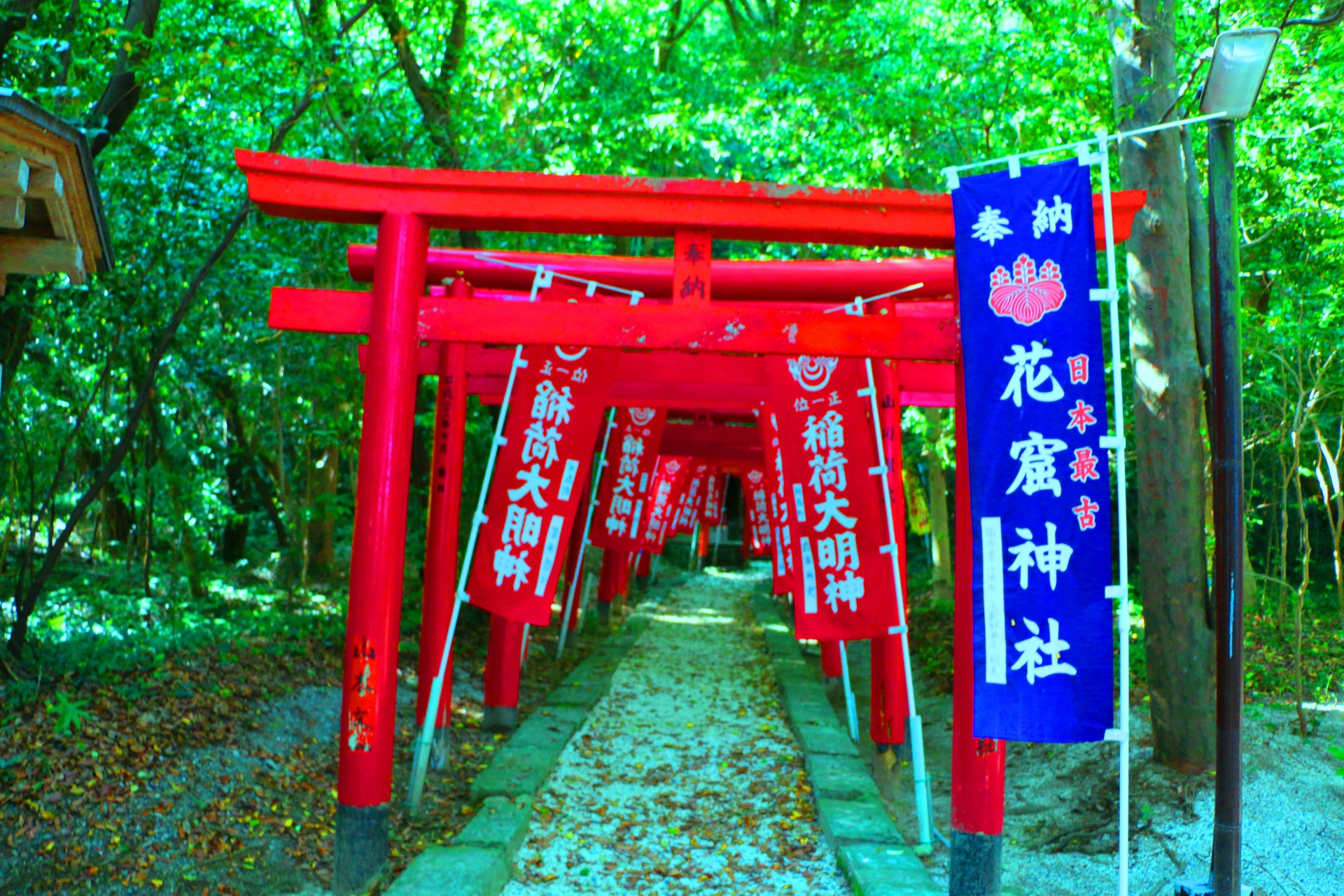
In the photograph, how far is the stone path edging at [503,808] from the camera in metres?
4.66

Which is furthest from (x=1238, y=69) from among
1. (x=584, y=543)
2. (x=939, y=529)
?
(x=939, y=529)

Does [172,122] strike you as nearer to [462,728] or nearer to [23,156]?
[23,156]

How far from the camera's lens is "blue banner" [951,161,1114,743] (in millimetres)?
4145

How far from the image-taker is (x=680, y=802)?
22.2 ft

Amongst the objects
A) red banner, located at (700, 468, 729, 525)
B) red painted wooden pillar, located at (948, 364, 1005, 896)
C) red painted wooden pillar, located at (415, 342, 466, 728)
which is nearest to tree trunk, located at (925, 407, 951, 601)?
red banner, located at (700, 468, 729, 525)

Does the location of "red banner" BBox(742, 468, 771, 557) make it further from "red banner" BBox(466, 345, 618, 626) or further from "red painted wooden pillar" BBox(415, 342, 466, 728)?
"red banner" BBox(466, 345, 618, 626)

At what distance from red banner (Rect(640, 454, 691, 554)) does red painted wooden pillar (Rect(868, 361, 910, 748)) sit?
22.8 feet

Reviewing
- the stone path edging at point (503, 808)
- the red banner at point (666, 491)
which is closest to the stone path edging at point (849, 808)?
the stone path edging at point (503, 808)

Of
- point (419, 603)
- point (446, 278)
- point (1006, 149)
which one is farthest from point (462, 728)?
point (1006, 149)

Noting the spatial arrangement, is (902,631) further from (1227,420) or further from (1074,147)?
(1074,147)

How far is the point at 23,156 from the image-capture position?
4.29m

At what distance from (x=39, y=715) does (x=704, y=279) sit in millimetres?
4710

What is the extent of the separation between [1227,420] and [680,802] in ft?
14.4

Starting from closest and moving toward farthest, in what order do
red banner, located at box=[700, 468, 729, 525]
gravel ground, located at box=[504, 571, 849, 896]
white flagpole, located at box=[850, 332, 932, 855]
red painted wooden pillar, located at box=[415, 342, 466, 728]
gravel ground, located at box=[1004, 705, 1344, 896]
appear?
gravel ground, located at box=[504, 571, 849, 896] → gravel ground, located at box=[1004, 705, 1344, 896] → white flagpole, located at box=[850, 332, 932, 855] → red painted wooden pillar, located at box=[415, 342, 466, 728] → red banner, located at box=[700, 468, 729, 525]
